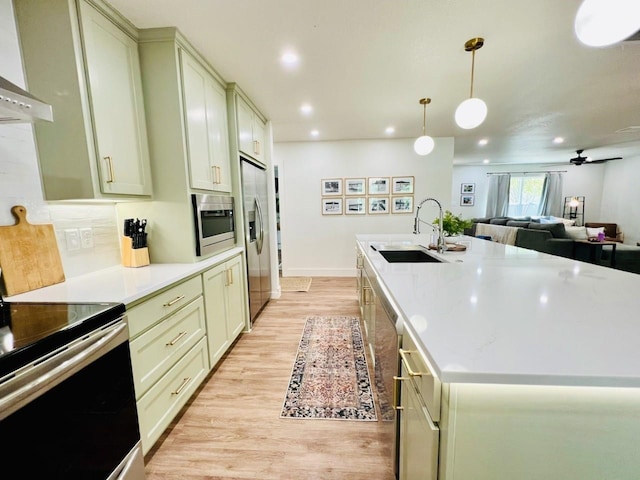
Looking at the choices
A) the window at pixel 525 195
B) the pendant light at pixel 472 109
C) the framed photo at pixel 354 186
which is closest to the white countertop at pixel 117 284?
the pendant light at pixel 472 109

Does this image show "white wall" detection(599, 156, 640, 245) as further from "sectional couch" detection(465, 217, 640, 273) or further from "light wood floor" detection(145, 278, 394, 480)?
"light wood floor" detection(145, 278, 394, 480)

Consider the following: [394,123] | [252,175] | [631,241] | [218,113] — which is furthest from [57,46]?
[631,241]

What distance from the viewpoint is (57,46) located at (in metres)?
1.34

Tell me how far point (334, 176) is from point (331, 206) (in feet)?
1.80

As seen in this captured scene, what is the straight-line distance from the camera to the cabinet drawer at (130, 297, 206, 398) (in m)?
1.30

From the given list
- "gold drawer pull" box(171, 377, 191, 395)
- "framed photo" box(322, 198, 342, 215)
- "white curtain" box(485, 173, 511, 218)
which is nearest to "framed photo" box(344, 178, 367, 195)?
"framed photo" box(322, 198, 342, 215)

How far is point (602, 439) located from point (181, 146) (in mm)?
2348

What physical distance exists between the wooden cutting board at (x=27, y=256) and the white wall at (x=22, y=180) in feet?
0.19

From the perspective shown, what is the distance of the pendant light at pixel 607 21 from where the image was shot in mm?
1005

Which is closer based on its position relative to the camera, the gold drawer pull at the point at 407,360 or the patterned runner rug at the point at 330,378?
the gold drawer pull at the point at 407,360

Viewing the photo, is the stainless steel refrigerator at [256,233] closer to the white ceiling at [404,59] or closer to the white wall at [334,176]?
the white ceiling at [404,59]

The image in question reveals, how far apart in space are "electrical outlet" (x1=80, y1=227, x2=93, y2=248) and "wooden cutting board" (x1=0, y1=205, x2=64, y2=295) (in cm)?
18

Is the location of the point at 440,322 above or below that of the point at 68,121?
below

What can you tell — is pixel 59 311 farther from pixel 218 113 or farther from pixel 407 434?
pixel 218 113
